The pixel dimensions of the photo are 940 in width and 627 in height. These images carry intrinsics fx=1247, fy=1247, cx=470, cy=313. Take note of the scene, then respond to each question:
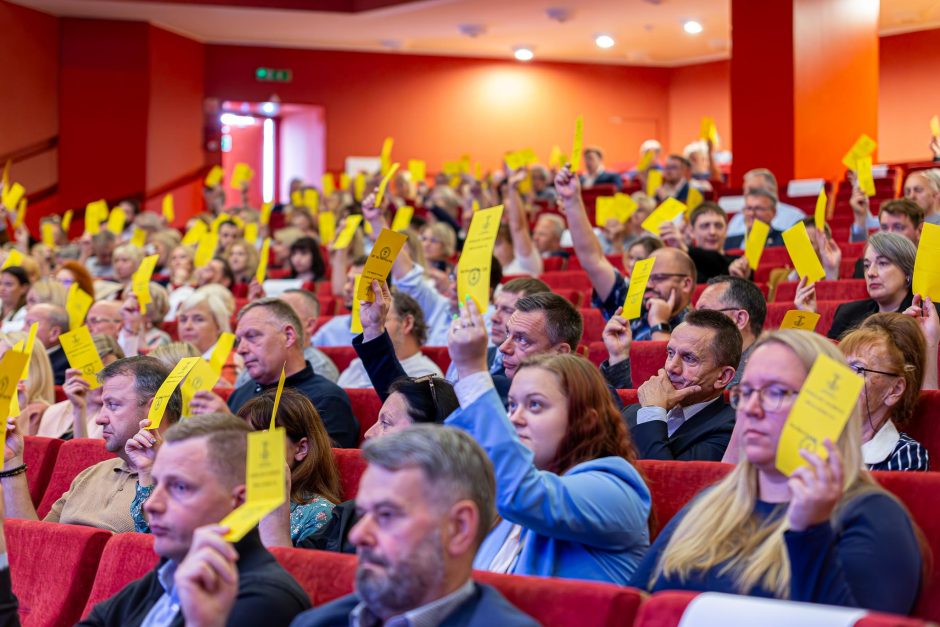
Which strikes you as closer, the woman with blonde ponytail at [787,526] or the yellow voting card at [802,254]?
the woman with blonde ponytail at [787,526]

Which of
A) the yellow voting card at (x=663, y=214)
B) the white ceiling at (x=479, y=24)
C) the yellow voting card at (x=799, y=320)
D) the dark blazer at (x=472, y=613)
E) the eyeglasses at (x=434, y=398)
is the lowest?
the dark blazer at (x=472, y=613)

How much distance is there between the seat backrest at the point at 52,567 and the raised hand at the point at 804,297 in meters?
2.15

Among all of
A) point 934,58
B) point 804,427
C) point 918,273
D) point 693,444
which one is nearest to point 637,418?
point 693,444

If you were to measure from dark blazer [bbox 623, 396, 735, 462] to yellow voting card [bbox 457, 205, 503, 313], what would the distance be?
536mm

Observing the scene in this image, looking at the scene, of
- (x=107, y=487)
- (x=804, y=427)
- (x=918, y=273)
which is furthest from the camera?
(x=918, y=273)

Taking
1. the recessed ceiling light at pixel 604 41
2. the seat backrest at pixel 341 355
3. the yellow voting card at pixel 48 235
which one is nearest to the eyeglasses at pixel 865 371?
the seat backrest at pixel 341 355

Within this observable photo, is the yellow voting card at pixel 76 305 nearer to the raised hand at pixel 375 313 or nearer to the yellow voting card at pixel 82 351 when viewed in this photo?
the yellow voting card at pixel 82 351

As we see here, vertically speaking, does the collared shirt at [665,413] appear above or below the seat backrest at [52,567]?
above

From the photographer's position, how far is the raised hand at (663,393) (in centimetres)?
299

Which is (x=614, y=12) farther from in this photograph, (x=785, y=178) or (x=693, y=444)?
(x=693, y=444)

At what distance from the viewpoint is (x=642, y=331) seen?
4.32 meters

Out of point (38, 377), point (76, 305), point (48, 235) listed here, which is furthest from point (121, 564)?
point (48, 235)

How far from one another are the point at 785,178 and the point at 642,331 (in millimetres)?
5669

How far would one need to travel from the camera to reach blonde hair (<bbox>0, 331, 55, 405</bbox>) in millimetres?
4242
